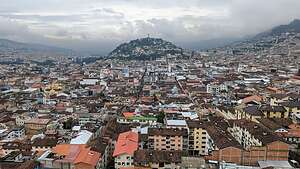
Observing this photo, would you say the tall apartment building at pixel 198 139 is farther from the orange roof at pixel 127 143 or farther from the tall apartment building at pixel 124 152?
the tall apartment building at pixel 124 152

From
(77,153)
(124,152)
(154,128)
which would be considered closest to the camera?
(124,152)

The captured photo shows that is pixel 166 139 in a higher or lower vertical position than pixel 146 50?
lower

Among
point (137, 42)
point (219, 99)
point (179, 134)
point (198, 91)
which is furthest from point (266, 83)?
point (137, 42)

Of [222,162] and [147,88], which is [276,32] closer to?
[147,88]

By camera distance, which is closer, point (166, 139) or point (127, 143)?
point (127, 143)

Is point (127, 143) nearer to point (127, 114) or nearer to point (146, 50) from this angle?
point (127, 114)

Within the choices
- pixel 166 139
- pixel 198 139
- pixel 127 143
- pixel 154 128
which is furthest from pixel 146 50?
pixel 127 143

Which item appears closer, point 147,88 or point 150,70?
point 147,88
